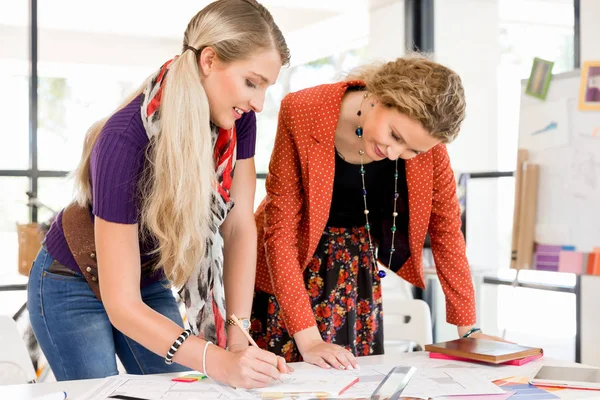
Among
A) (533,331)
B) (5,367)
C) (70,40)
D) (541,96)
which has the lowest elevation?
(533,331)

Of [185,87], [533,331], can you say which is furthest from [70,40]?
[185,87]

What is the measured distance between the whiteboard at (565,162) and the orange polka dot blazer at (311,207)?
1348 mm

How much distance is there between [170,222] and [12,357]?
61 centimetres

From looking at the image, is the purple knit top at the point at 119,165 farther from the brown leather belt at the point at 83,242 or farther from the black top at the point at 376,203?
the black top at the point at 376,203

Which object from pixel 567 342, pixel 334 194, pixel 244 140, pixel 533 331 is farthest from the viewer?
pixel 533 331

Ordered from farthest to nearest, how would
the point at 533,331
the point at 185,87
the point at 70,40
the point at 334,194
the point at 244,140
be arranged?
the point at 70,40
the point at 533,331
the point at 334,194
the point at 244,140
the point at 185,87

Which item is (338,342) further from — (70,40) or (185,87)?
(70,40)

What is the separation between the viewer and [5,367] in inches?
66.2

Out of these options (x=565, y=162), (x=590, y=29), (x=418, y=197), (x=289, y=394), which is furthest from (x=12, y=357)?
(x=590, y=29)

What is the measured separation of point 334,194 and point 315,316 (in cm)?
30

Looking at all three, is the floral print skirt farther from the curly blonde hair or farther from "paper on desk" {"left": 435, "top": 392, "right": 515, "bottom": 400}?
"paper on desk" {"left": 435, "top": 392, "right": 515, "bottom": 400}

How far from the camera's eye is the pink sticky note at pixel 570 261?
2967 millimetres

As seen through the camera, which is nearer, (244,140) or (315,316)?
(244,140)

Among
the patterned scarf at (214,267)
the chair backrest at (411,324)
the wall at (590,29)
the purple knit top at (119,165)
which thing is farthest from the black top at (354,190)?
the wall at (590,29)
